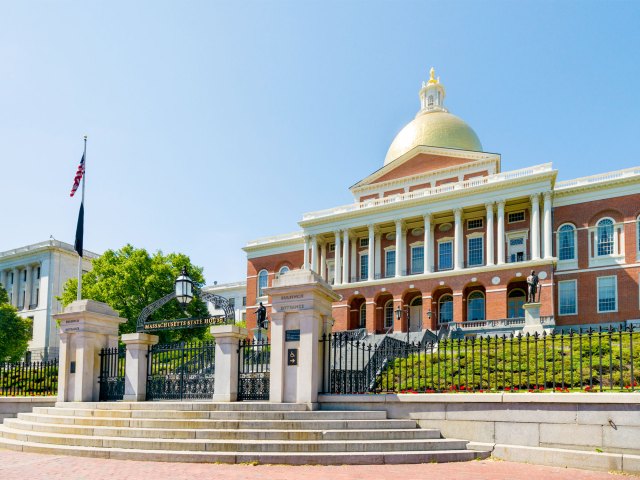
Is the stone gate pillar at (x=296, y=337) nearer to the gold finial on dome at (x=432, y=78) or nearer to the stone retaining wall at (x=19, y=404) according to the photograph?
the stone retaining wall at (x=19, y=404)

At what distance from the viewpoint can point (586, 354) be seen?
1772 cm

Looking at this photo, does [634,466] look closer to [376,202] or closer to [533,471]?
[533,471]

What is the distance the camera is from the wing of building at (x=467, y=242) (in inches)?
1730

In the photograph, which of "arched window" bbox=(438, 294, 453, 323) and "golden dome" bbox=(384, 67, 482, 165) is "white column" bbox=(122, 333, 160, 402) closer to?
"arched window" bbox=(438, 294, 453, 323)

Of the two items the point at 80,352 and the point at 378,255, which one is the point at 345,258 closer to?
the point at 378,255

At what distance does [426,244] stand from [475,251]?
13.2ft

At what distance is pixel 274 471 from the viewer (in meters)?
10.8

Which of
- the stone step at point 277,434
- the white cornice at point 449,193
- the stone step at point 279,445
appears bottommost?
the stone step at point 279,445

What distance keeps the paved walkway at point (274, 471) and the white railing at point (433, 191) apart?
37257mm

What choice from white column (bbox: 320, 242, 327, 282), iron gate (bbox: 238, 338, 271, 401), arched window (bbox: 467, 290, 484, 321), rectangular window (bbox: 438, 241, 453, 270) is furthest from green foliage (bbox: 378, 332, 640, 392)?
white column (bbox: 320, 242, 327, 282)

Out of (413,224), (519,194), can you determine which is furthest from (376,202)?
(519,194)

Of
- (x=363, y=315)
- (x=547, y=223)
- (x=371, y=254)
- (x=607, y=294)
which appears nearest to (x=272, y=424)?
(x=547, y=223)

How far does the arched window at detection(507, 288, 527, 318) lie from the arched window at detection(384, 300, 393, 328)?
9.80 meters

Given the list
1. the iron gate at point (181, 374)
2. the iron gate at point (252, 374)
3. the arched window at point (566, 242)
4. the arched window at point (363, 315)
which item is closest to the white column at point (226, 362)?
the iron gate at point (252, 374)
